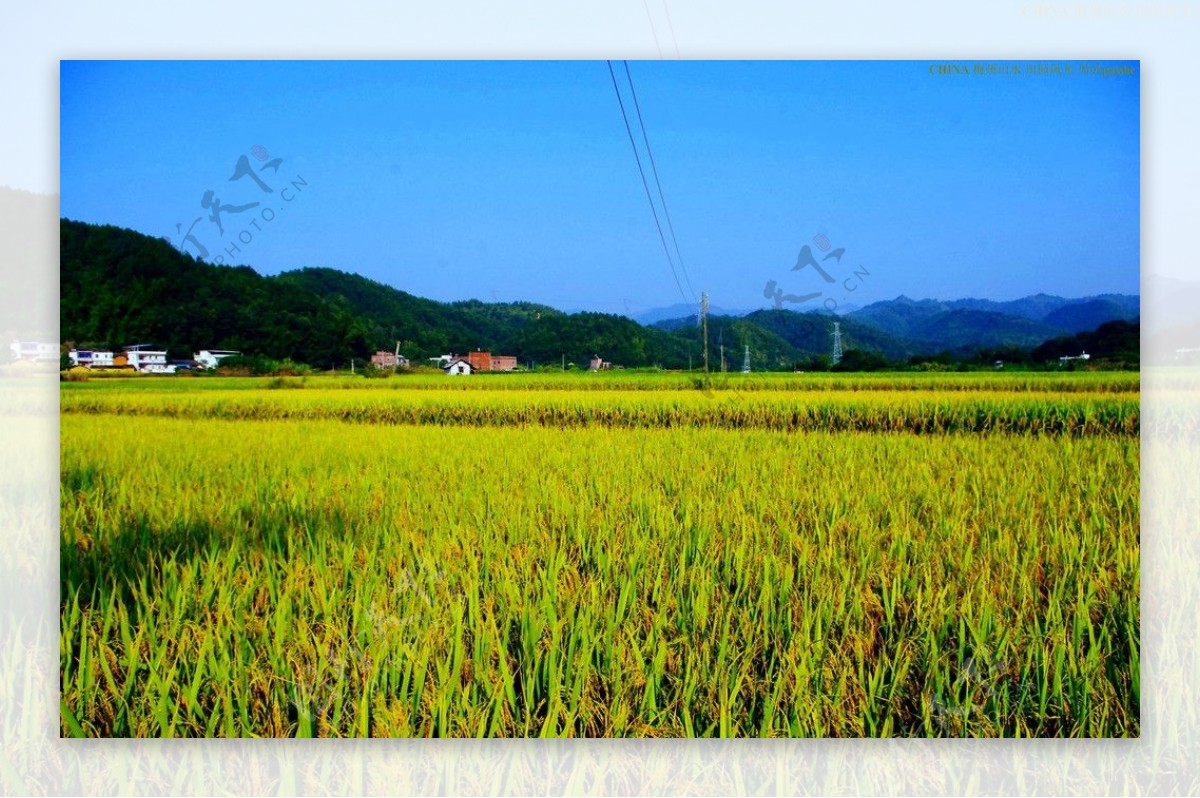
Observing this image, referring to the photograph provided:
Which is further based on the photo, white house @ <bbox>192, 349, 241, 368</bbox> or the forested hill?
white house @ <bbox>192, 349, 241, 368</bbox>

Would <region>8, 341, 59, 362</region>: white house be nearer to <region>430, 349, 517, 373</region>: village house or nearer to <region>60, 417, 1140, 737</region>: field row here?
<region>60, 417, 1140, 737</region>: field row

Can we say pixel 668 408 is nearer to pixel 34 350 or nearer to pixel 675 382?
pixel 675 382

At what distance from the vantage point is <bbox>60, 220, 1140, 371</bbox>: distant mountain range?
99.7 inches

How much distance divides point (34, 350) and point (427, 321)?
4.44 feet

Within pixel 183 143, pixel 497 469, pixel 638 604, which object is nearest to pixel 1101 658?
pixel 638 604

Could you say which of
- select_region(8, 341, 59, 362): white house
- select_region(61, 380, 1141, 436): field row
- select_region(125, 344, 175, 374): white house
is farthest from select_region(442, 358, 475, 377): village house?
select_region(8, 341, 59, 362): white house

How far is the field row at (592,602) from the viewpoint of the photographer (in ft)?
6.37

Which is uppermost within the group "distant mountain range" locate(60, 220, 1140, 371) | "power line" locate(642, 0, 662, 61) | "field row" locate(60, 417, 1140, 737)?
"power line" locate(642, 0, 662, 61)

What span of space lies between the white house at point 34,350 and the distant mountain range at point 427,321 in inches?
3.3

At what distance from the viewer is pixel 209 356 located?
289 cm

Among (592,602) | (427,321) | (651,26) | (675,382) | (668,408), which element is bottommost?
(592,602)

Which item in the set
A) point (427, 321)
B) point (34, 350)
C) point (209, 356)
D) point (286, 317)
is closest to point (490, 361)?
point (427, 321)

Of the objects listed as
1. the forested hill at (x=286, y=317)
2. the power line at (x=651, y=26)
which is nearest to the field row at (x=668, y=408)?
the forested hill at (x=286, y=317)

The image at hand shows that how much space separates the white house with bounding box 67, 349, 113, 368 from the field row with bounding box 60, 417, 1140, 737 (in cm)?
28
